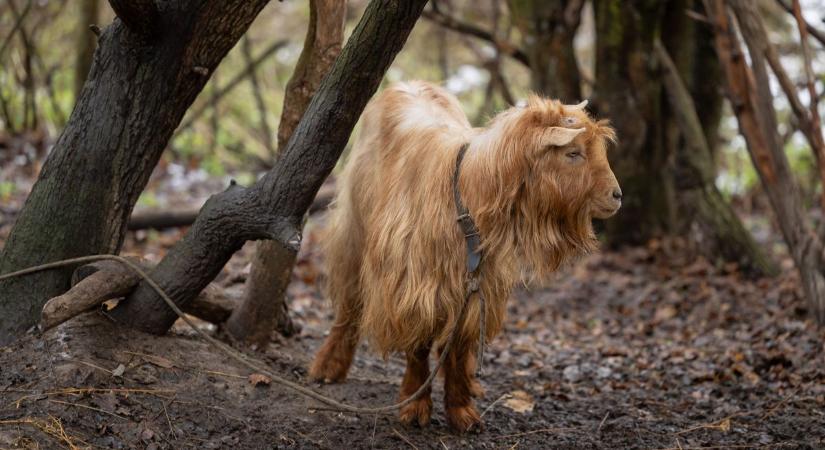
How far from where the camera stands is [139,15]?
12.7 ft

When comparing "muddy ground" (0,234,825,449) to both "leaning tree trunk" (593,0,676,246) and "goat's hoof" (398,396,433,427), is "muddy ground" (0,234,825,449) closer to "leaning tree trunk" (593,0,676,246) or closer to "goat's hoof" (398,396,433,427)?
"goat's hoof" (398,396,433,427)

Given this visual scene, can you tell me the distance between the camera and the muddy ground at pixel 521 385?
3.86m

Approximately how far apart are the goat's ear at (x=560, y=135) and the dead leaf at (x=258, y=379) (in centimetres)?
184

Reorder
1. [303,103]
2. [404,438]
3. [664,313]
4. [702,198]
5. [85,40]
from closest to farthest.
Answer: [404,438] → [303,103] → [664,313] → [702,198] → [85,40]

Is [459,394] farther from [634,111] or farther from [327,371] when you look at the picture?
[634,111]

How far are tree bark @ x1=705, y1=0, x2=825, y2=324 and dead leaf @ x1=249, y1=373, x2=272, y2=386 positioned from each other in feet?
12.6

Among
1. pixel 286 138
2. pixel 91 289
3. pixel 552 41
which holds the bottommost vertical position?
pixel 91 289

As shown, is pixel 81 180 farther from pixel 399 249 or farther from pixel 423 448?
pixel 423 448

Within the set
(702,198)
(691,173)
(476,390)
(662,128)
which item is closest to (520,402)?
(476,390)

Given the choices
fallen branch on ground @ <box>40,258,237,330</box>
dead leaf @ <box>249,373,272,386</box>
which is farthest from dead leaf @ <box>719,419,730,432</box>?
fallen branch on ground @ <box>40,258,237,330</box>

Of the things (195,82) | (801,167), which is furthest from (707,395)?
(801,167)

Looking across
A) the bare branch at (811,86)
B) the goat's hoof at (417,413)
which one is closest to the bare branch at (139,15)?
the goat's hoof at (417,413)

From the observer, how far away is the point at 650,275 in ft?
27.7

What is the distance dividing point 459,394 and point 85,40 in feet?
23.0
